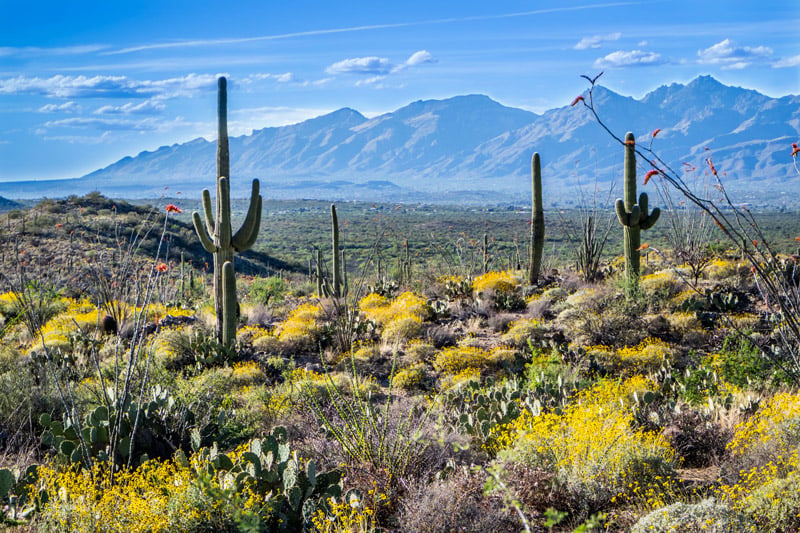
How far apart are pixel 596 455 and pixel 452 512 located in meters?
1.26

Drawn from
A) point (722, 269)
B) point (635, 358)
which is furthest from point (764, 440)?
point (722, 269)

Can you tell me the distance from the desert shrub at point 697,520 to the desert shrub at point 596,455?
0.44m

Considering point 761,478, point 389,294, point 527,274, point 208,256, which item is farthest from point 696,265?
point 208,256

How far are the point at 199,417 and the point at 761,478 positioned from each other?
4989mm

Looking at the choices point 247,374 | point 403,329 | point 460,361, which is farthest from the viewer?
point 403,329

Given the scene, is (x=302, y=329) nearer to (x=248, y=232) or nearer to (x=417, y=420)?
(x=248, y=232)

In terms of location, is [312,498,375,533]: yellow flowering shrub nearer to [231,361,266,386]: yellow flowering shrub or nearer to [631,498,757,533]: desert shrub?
[631,498,757,533]: desert shrub

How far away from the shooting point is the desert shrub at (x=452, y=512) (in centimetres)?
415

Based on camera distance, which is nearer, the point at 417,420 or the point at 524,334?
the point at 417,420

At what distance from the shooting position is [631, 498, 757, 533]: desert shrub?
3750 millimetres

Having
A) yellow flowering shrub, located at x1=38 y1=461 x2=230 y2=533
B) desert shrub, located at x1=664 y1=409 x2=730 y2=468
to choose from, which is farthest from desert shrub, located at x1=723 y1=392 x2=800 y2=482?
yellow flowering shrub, located at x1=38 y1=461 x2=230 y2=533

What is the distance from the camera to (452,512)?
423 centimetres

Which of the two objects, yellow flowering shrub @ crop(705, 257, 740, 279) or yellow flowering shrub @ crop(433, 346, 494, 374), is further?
yellow flowering shrub @ crop(705, 257, 740, 279)

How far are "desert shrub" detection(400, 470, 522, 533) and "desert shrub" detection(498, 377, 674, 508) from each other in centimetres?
42
